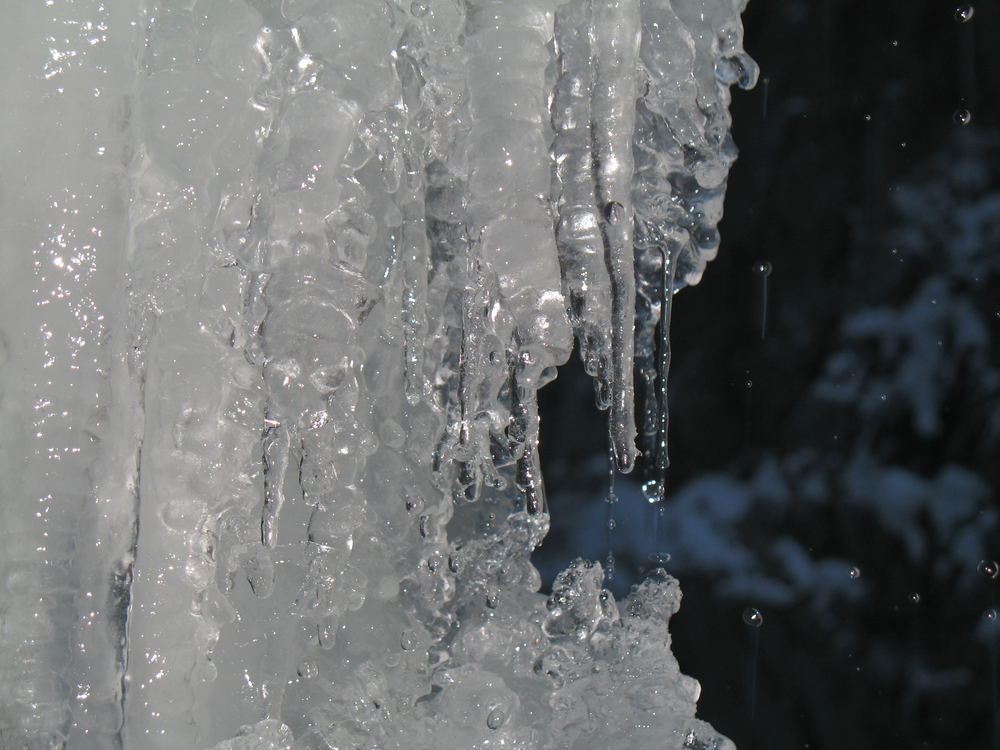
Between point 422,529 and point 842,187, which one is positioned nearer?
point 422,529

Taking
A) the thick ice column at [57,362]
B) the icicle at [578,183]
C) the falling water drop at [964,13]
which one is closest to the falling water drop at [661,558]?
the falling water drop at [964,13]

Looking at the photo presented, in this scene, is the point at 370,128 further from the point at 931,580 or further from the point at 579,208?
the point at 931,580

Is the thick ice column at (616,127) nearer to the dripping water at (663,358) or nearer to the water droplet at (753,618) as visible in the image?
the dripping water at (663,358)

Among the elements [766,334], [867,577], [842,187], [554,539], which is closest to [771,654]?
[867,577]

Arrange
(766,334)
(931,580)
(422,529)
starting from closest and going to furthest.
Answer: (422,529), (931,580), (766,334)

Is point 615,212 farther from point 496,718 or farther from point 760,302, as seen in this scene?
point 760,302

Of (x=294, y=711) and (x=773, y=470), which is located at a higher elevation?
(x=294, y=711)

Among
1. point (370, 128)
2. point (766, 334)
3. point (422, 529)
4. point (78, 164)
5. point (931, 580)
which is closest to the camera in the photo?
point (78, 164)

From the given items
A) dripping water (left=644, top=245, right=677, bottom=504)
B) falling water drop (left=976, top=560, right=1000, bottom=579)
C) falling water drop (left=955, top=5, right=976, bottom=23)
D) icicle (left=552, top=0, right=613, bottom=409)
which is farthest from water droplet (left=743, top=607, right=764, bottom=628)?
icicle (left=552, top=0, right=613, bottom=409)
